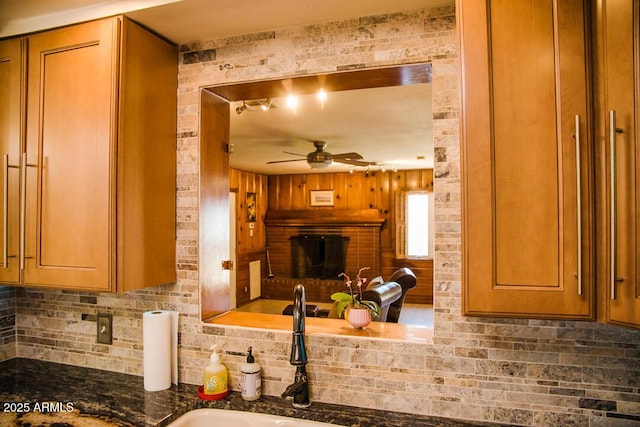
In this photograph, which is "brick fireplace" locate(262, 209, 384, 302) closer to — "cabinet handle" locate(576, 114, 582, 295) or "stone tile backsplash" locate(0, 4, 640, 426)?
"stone tile backsplash" locate(0, 4, 640, 426)

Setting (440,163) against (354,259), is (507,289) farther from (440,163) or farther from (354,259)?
(354,259)

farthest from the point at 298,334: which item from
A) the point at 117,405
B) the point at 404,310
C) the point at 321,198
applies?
the point at 321,198

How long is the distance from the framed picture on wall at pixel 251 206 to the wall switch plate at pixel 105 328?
543 centimetres

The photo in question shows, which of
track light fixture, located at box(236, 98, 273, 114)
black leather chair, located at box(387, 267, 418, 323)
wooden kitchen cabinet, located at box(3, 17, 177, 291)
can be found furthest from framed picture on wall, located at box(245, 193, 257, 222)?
wooden kitchen cabinet, located at box(3, 17, 177, 291)

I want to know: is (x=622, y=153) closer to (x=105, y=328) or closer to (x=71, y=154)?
(x=71, y=154)

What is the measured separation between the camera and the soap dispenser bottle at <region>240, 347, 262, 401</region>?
4.69ft

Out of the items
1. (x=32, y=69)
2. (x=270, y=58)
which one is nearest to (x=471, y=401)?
(x=270, y=58)

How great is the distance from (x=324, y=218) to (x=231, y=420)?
616cm

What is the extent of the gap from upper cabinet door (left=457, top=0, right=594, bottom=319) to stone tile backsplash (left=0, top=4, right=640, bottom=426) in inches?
11.0

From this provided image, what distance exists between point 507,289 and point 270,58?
121cm

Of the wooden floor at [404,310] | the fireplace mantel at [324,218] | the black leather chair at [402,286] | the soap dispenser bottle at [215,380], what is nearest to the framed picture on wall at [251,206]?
the fireplace mantel at [324,218]

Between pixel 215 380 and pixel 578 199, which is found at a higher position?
pixel 578 199

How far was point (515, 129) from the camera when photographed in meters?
1.02

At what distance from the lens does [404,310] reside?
248 inches
